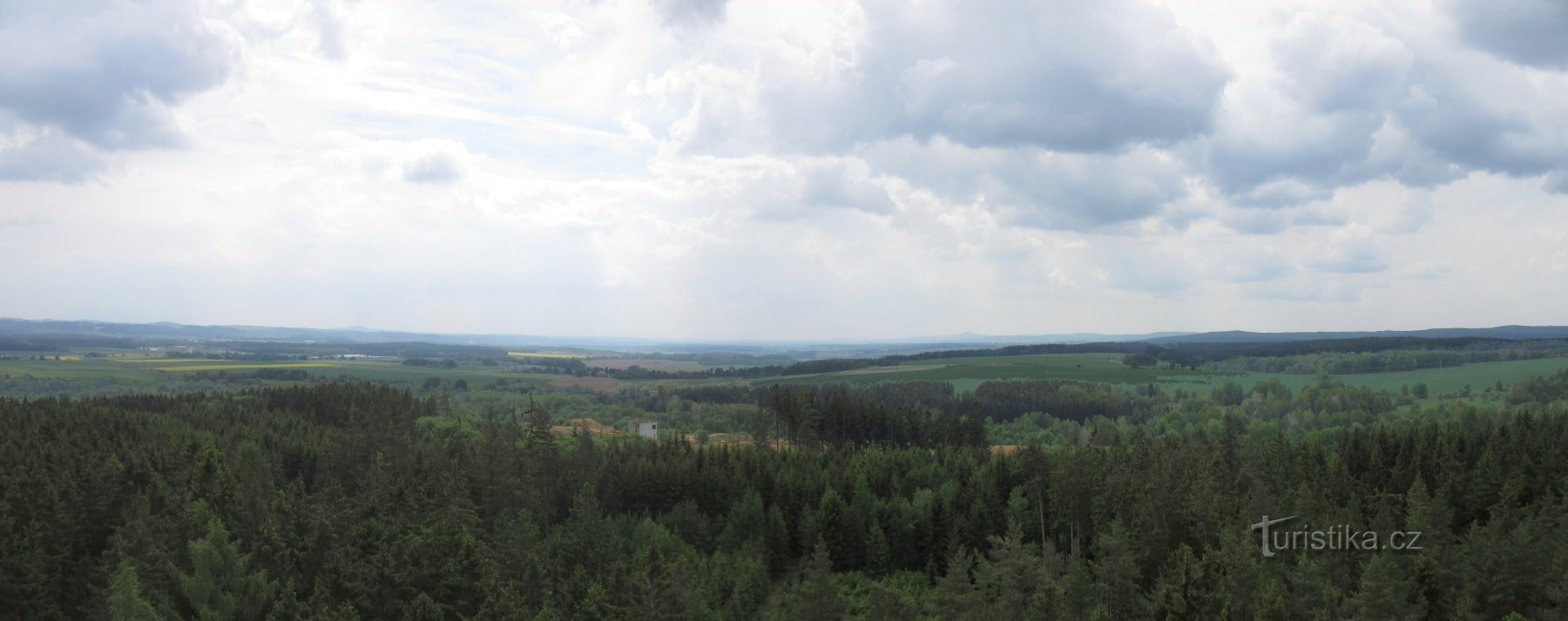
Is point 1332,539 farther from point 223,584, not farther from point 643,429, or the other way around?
point 643,429

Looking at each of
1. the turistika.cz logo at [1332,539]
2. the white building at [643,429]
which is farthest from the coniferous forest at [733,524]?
the white building at [643,429]

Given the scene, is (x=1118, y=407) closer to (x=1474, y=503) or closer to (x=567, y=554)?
(x=1474, y=503)

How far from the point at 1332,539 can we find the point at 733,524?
4485 cm

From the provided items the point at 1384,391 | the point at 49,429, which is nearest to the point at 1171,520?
the point at 49,429

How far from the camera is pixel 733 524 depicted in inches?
3155

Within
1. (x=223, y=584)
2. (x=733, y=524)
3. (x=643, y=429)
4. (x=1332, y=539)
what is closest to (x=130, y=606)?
(x=223, y=584)

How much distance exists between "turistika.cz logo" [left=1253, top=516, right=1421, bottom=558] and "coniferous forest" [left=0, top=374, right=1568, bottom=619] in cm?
49

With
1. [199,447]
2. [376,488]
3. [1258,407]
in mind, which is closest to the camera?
[376,488]

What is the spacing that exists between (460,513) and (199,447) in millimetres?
32426

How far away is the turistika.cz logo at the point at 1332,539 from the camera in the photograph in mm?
53344

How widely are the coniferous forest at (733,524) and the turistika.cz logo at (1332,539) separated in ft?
1.60

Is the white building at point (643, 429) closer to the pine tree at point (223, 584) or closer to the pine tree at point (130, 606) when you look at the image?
the pine tree at point (223, 584)

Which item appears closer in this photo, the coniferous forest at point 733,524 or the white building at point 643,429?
Answer: the coniferous forest at point 733,524

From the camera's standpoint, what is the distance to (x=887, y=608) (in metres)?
44.0
